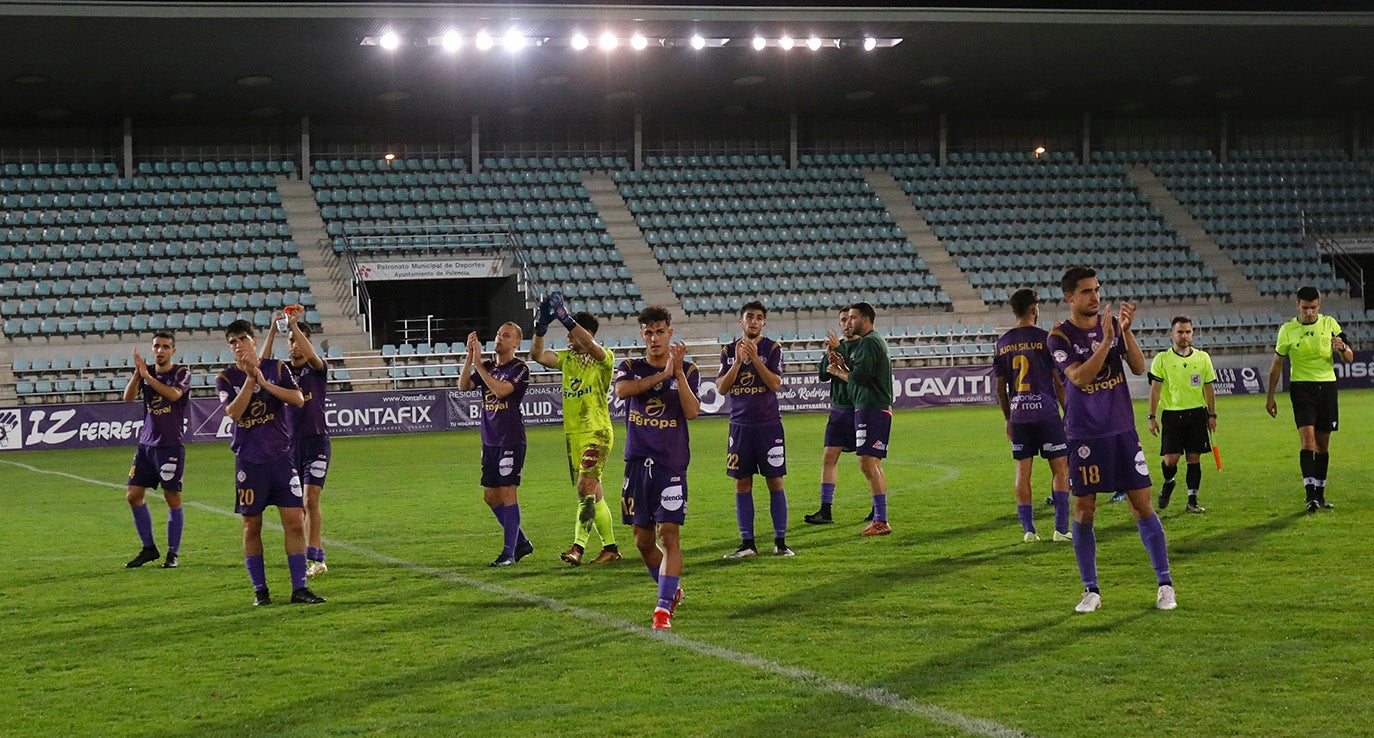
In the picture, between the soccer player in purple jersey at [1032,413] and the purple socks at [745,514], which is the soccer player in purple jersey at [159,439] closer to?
the purple socks at [745,514]

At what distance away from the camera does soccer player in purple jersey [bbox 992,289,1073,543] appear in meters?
11.6

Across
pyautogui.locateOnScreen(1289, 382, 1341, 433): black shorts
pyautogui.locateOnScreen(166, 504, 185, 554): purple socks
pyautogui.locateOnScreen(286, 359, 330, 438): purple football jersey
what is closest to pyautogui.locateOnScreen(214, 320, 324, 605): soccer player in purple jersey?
pyautogui.locateOnScreen(286, 359, 330, 438): purple football jersey

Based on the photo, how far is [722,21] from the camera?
108ft

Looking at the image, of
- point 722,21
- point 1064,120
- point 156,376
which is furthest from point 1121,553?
point 1064,120

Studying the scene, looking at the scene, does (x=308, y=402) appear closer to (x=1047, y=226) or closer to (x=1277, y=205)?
(x=1047, y=226)

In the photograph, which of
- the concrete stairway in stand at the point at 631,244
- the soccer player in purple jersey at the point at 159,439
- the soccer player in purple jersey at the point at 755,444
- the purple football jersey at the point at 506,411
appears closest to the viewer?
the soccer player in purple jersey at the point at 755,444

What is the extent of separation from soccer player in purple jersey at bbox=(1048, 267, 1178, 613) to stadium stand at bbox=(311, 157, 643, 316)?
97.0ft

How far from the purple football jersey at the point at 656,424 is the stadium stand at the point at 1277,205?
38.7 metres

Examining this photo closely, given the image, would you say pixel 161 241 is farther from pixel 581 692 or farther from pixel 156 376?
pixel 581 692

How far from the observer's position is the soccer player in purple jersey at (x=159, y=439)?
40.5 ft

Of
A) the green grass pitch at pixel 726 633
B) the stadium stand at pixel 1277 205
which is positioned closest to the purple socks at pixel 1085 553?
the green grass pitch at pixel 726 633

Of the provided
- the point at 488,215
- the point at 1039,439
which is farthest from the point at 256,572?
the point at 488,215

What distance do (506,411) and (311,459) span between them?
5.33ft

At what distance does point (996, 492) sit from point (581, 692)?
9.85 meters
